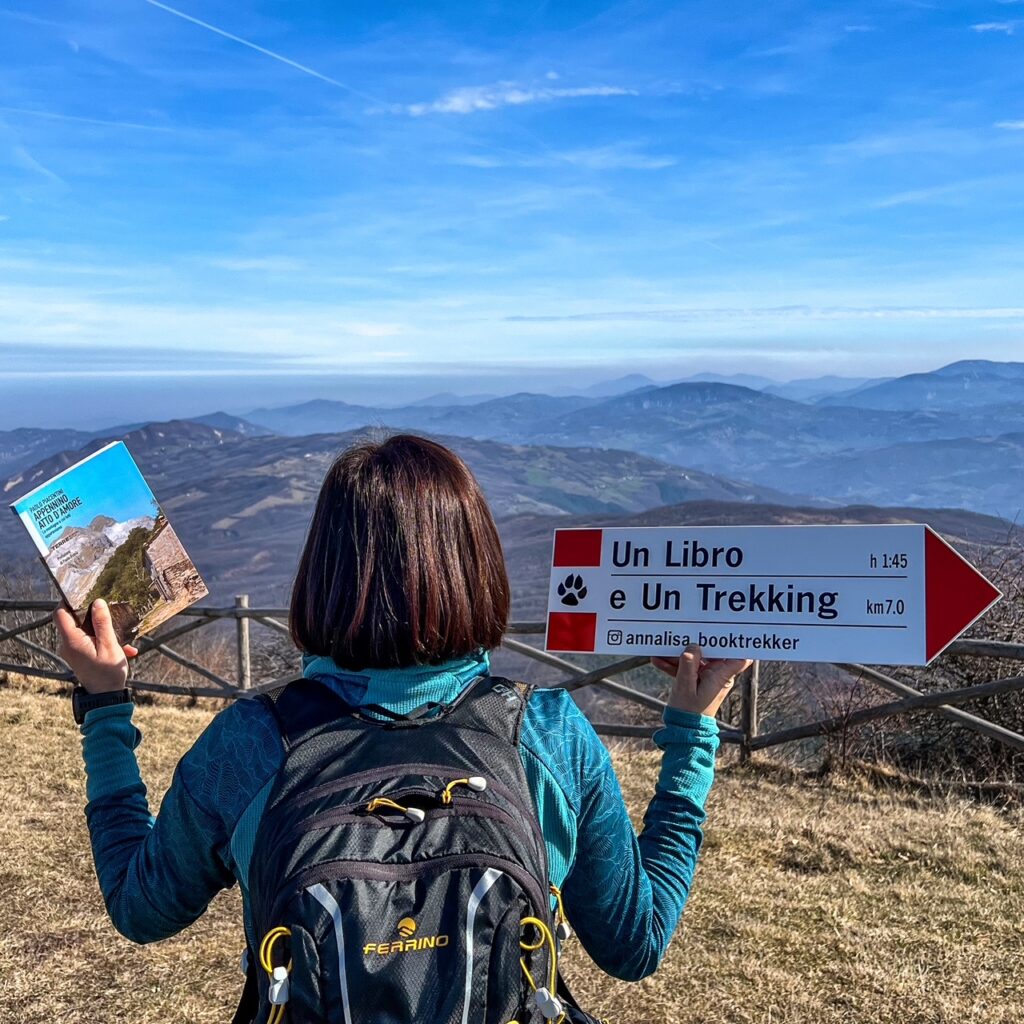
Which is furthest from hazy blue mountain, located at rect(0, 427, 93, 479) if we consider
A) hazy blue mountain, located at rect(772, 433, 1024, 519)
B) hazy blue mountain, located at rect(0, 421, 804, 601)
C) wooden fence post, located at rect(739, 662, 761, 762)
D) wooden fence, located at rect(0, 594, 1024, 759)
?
wooden fence post, located at rect(739, 662, 761, 762)

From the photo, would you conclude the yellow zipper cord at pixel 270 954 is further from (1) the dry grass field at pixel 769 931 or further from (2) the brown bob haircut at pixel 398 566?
(1) the dry grass field at pixel 769 931

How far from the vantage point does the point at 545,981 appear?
4.37 feet

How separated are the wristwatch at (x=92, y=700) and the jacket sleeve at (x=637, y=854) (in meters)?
0.79

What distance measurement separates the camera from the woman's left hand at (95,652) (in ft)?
5.56

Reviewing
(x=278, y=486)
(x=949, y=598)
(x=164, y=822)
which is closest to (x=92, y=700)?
(x=164, y=822)

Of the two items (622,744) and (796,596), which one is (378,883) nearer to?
(796,596)

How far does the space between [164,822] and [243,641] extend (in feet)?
28.2

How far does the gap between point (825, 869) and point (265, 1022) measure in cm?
446

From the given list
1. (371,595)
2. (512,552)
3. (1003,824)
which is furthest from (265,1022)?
(512,552)

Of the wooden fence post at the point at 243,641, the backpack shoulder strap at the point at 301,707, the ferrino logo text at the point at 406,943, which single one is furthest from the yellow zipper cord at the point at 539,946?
the wooden fence post at the point at 243,641

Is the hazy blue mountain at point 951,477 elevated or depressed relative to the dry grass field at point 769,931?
depressed

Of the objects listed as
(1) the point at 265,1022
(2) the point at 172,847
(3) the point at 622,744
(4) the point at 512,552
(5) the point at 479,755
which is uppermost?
(5) the point at 479,755

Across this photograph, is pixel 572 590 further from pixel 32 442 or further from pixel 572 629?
pixel 32 442

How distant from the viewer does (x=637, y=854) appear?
154 centimetres
